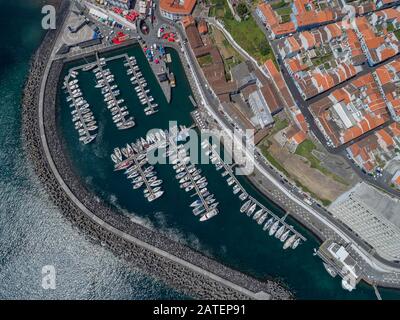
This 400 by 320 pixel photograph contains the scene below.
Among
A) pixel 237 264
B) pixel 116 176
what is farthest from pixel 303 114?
pixel 116 176

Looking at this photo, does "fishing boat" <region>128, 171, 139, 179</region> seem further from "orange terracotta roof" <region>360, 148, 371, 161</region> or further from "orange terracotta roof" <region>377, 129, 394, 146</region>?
"orange terracotta roof" <region>377, 129, 394, 146</region>

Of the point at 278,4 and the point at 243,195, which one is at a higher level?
the point at 278,4

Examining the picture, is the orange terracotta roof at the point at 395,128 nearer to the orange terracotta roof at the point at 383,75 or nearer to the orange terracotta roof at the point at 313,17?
the orange terracotta roof at the point at 383,75

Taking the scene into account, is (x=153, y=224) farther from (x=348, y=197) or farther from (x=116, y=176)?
(x=348, y=197)

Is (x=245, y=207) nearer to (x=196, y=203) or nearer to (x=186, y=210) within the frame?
(x=196, y=203)

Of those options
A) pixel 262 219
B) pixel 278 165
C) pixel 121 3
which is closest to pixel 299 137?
pixel 278 165

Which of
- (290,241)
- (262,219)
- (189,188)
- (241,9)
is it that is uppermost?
(241,9)
